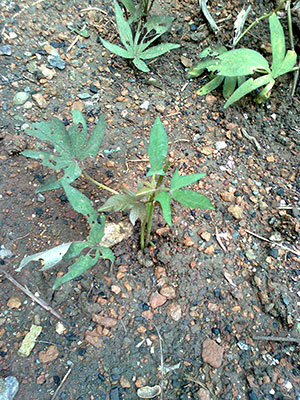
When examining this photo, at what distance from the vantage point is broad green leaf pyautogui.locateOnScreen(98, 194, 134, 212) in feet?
3.52

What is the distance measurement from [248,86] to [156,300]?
0.96m

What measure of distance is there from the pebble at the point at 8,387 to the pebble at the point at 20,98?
1.01m

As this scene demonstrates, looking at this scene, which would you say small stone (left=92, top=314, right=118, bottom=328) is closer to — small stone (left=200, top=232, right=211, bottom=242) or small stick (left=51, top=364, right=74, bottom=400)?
small stick (left=51, top=364, right=74, bottom=400)

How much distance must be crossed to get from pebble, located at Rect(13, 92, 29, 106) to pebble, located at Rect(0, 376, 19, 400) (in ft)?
3.32

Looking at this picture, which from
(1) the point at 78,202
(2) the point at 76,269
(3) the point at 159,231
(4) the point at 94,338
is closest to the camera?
(2) the point at 76,269

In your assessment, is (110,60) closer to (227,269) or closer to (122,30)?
(122,30)

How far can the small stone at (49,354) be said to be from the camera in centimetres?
105

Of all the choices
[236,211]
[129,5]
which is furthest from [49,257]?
[129,5]

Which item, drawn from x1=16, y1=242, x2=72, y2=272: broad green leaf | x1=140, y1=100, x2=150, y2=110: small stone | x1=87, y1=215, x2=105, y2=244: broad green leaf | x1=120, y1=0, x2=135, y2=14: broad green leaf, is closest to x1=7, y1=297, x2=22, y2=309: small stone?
x1=16, y1=242, x2=72, y2=272: broad green leaf

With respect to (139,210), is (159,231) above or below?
below

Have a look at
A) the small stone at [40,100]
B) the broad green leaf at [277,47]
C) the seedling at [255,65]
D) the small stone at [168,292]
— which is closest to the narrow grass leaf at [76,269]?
the small stone at [168,292]

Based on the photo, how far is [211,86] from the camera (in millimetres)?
1666

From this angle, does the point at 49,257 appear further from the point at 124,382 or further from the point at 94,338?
the point at 124,382

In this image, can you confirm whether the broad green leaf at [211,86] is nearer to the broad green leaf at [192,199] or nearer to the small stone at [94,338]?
the broad green leaf at [192,199]
